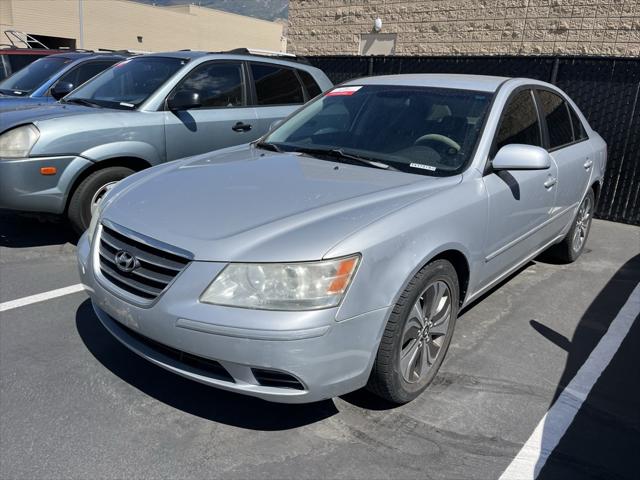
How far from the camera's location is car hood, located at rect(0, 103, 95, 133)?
4668mm

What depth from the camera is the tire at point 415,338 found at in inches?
103

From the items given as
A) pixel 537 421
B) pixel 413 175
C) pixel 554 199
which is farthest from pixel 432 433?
pixel 554 199

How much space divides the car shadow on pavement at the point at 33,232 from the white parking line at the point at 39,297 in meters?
0.95

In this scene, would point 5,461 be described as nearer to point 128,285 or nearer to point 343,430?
point 128,285

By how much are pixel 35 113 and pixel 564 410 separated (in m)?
4.73

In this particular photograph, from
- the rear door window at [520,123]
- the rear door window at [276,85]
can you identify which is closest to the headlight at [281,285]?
the rear door window at [520,123]

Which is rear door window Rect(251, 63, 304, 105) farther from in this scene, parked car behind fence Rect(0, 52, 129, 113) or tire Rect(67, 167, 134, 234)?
parked car behind fence Rect(0, 52, 129, 113)

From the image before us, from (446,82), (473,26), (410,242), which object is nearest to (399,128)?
(446,82)

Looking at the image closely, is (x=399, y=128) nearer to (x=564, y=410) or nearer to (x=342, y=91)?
(x=342, y=91)

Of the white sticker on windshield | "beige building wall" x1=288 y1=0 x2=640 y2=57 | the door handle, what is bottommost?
the door handle

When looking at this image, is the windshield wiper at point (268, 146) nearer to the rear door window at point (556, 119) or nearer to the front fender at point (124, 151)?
the front fender at point (124, 151)

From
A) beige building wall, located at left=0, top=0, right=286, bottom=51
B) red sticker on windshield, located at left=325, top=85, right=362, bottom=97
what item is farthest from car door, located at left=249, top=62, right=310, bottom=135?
beige building wall, located at left=0, top=0, right=286, bottom=51

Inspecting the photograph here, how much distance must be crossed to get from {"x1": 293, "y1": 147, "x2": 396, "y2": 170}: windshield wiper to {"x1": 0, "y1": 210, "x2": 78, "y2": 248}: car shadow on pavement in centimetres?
261

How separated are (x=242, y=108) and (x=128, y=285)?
3647 mm
